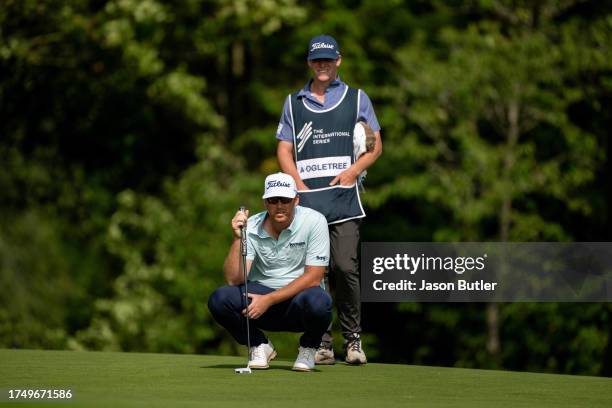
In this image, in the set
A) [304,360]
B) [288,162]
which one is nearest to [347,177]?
[288,162]

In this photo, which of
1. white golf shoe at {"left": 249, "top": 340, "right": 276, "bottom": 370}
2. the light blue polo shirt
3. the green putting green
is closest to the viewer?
the green putting green

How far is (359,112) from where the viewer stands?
9984 millimetres

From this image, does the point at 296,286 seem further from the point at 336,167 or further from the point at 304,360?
the point at 336,167

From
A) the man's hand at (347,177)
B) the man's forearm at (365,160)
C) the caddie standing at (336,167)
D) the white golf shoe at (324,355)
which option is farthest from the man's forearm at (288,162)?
the white golf shoe at (324,355)

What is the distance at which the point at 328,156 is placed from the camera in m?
9.91

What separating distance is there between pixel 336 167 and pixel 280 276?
103 centimetres

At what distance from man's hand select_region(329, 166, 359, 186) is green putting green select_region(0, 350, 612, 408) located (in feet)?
4.04

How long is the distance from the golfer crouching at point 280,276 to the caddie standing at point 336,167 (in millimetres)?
611

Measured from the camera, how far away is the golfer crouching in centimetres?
902

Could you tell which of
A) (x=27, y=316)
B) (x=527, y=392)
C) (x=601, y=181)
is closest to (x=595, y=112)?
Result: (x=601, y=181)

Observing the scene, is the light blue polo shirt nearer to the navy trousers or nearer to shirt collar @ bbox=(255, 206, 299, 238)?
shirt collar @ bbox=(255, 206, 299, 238)

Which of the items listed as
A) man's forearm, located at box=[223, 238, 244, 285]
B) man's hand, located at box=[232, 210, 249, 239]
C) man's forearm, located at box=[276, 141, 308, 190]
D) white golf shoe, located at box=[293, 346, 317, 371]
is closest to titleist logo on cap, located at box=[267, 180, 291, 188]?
man's hand, located at box=[232, 210, 249, 239]

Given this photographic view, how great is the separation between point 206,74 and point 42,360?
17844mm

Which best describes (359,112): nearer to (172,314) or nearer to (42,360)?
(42,360)
